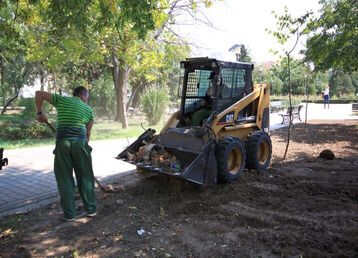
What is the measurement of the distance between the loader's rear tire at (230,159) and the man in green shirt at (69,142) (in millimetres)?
2352

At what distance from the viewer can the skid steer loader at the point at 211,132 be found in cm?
555

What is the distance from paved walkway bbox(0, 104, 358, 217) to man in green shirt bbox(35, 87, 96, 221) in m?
1.05

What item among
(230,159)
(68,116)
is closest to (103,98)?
(230,159)

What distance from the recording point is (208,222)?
4309 mm

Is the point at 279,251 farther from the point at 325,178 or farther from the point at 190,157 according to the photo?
the point at 325,178

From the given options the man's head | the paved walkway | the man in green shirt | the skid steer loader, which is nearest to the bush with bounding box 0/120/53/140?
the paved walkway

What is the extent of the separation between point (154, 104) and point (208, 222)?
40.2 ft

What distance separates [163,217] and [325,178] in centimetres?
359

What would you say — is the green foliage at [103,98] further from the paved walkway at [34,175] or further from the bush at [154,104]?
the paved walkway at [34,175]

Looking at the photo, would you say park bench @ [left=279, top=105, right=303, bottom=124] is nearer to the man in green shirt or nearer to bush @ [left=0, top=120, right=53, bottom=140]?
bush @ [left=0, top=120, right=53, bottom=140]

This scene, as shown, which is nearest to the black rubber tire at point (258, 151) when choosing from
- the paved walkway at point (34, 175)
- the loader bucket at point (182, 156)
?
the loader bucket at point (182, 156)

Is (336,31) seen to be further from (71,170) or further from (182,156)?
(71,170)

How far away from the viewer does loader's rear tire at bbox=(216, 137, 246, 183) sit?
18.6ft

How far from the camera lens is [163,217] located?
4523 millimetres
